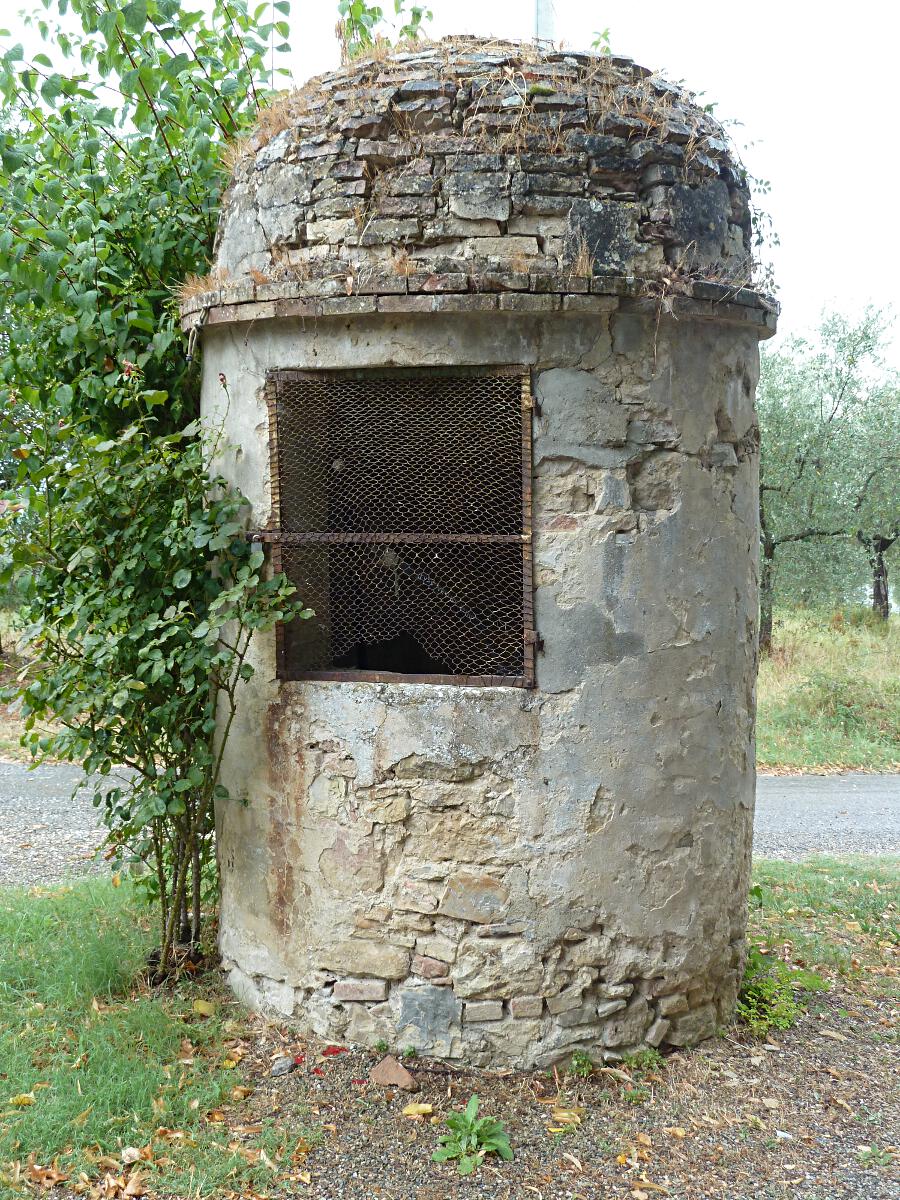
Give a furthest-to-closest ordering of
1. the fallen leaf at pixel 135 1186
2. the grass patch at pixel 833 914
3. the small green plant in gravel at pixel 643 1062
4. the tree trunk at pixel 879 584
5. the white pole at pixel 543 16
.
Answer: the tree trunk at pixel 879 584 → the grass patch at pixel 833 914 → the white pole at pixel 543 16 → the small green plant in gravel at pixel 643 1062 → the fallen leaf at pixel 135 1186

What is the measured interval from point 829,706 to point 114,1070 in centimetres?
1036

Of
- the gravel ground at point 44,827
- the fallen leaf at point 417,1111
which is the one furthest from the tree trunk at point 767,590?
the fallen leaf at point 417,1111

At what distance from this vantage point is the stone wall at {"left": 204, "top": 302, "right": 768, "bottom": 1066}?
4133 millimetres

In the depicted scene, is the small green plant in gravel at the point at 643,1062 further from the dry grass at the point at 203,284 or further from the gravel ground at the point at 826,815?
the gravel ground at the point at 826,815

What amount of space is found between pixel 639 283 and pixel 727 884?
2483 mm

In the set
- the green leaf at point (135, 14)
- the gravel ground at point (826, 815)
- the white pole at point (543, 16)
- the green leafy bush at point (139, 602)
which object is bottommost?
the gravel ground at point (826, 815)

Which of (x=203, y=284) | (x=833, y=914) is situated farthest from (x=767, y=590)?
(x=203, y=284)

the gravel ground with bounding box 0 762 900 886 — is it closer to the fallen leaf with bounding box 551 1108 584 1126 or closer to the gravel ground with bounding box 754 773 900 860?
the gravel ground with bounding box 754 773 900 860

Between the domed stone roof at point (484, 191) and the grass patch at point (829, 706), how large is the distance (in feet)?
27.3

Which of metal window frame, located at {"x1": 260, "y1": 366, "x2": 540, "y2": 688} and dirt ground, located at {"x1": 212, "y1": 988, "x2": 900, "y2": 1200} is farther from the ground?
metal window frame, located at {"x1": 260, "y1": 366, "x2": 540, "y2": 688}

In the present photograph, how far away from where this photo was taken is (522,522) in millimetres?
4285

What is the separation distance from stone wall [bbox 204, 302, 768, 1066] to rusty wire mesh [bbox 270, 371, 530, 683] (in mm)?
127

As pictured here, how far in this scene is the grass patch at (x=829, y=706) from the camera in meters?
11.7

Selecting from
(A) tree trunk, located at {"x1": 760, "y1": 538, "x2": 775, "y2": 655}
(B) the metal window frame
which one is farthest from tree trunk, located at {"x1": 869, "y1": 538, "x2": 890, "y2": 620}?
(B) the metal window frame
